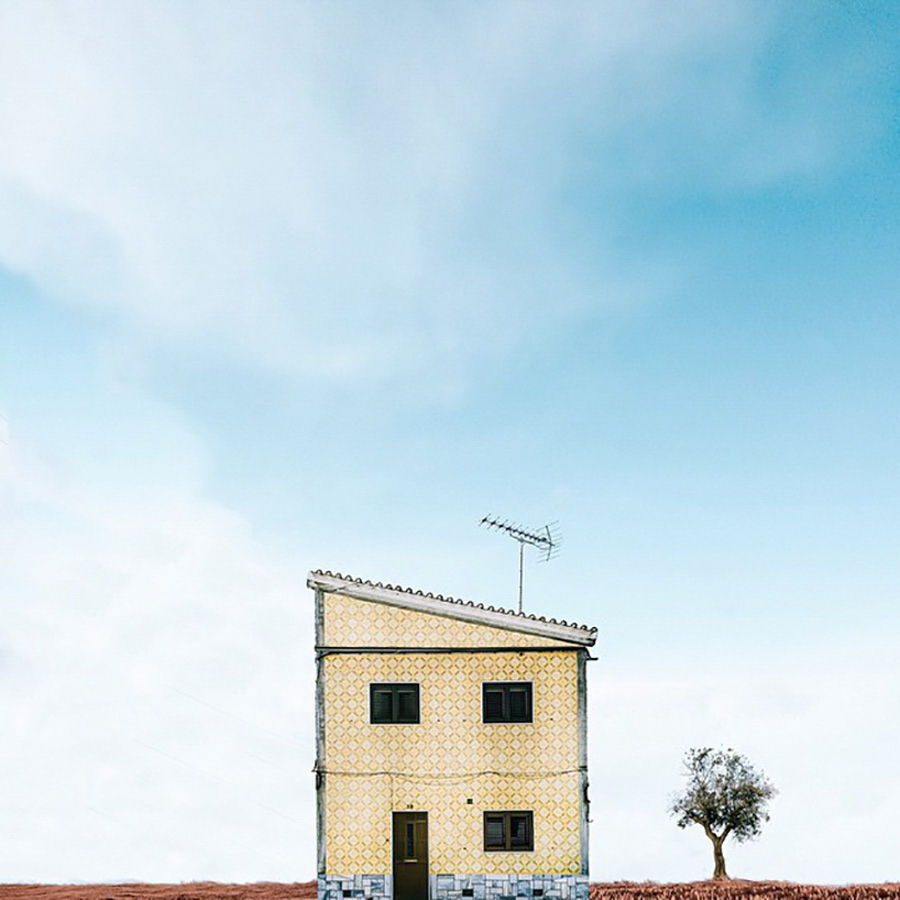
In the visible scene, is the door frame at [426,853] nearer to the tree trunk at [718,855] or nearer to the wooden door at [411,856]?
the wooden door at [411,856]

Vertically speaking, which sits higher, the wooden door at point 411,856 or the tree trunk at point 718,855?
the wooden door at point 411,856

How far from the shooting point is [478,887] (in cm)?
2403

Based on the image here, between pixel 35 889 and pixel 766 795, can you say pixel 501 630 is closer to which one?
pixel 766 795

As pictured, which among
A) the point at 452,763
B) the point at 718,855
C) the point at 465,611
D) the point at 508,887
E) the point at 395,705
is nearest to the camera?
the point at 508,887

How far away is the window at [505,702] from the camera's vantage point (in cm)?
2456

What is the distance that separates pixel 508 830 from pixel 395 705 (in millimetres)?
3409

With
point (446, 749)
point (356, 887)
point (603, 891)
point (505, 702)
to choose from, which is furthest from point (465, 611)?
point (603, 891)

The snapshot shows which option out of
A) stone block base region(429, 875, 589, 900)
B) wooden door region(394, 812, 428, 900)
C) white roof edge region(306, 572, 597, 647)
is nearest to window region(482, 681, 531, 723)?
white roof edge region(306, 572, 597, 647)

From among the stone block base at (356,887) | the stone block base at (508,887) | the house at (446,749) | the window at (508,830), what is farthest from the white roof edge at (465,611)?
the stone block base at (356,887)

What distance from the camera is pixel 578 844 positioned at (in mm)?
24125

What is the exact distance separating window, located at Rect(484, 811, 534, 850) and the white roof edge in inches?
146

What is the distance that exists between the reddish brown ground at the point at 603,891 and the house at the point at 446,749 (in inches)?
229

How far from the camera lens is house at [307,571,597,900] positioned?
79.0ft

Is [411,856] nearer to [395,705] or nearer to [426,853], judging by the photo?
[426,853]
